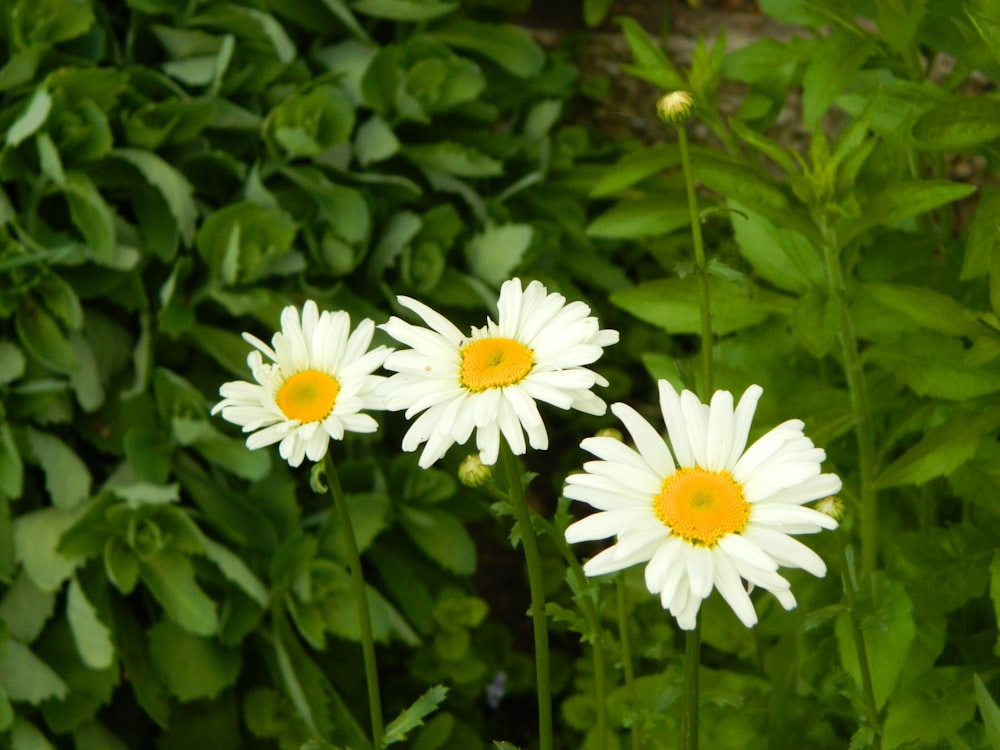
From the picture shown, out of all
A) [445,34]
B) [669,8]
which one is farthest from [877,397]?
[669,8]

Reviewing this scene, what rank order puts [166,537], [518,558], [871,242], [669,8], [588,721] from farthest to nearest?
[669,8], [518,558], [588,721], [166,537], [871,242]

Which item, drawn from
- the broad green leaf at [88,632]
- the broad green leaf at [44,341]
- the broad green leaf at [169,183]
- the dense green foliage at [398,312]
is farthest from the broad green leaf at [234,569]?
the broad green leaf at [169,183]

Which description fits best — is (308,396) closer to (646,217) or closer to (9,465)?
(646,217)

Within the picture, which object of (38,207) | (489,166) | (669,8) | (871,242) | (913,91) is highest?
(669,8)

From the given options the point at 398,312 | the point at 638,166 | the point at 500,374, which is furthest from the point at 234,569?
the point at 500,374

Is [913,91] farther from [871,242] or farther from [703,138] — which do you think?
[703,138]

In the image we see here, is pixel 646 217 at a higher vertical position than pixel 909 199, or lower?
lower

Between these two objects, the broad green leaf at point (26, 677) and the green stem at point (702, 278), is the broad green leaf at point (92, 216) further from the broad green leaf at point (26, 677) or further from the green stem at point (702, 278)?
the green stem at point (702, 278)

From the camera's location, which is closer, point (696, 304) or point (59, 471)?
point (696, 304)

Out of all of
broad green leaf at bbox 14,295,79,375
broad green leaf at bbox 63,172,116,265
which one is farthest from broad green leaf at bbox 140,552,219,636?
broad green leaf at bbox 63,172,116,265
